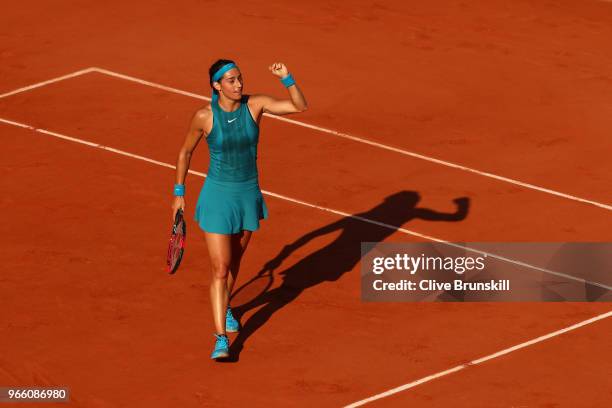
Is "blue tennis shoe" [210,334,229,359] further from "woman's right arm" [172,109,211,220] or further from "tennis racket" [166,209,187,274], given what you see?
"woman's right arm" [172,109,211,220]

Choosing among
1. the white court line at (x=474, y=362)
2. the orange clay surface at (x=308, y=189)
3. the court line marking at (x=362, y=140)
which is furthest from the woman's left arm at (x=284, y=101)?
the court line marking at (x=362, y=140)

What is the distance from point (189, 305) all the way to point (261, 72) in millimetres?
8442

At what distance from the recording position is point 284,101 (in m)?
15.5

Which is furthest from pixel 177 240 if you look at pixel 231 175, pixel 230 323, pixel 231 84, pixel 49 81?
pixel 49 81

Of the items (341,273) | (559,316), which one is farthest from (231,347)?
(559,316)

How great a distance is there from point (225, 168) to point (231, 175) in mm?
93

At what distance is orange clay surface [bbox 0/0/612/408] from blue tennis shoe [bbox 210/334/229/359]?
0.61 ft

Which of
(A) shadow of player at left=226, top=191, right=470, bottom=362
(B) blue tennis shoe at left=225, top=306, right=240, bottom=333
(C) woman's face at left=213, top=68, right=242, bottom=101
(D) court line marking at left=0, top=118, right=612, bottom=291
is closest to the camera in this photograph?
(C) woman's face at left=213, top=68, right=242, bottom=101

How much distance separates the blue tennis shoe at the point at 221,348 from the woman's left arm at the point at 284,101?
87.3 inches

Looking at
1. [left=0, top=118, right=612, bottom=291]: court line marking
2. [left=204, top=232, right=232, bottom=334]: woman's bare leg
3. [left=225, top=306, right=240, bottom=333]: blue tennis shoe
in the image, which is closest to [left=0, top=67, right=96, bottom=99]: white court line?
[left=0, top=118, right=612, bottom=291]: court line marking

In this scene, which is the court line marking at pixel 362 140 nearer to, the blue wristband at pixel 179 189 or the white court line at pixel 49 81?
the white court line at pixel 49 81

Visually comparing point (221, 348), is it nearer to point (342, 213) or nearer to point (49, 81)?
point (342, 213)

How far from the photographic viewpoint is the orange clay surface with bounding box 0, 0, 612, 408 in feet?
51.8

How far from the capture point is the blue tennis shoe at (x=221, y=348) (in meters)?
15.8
